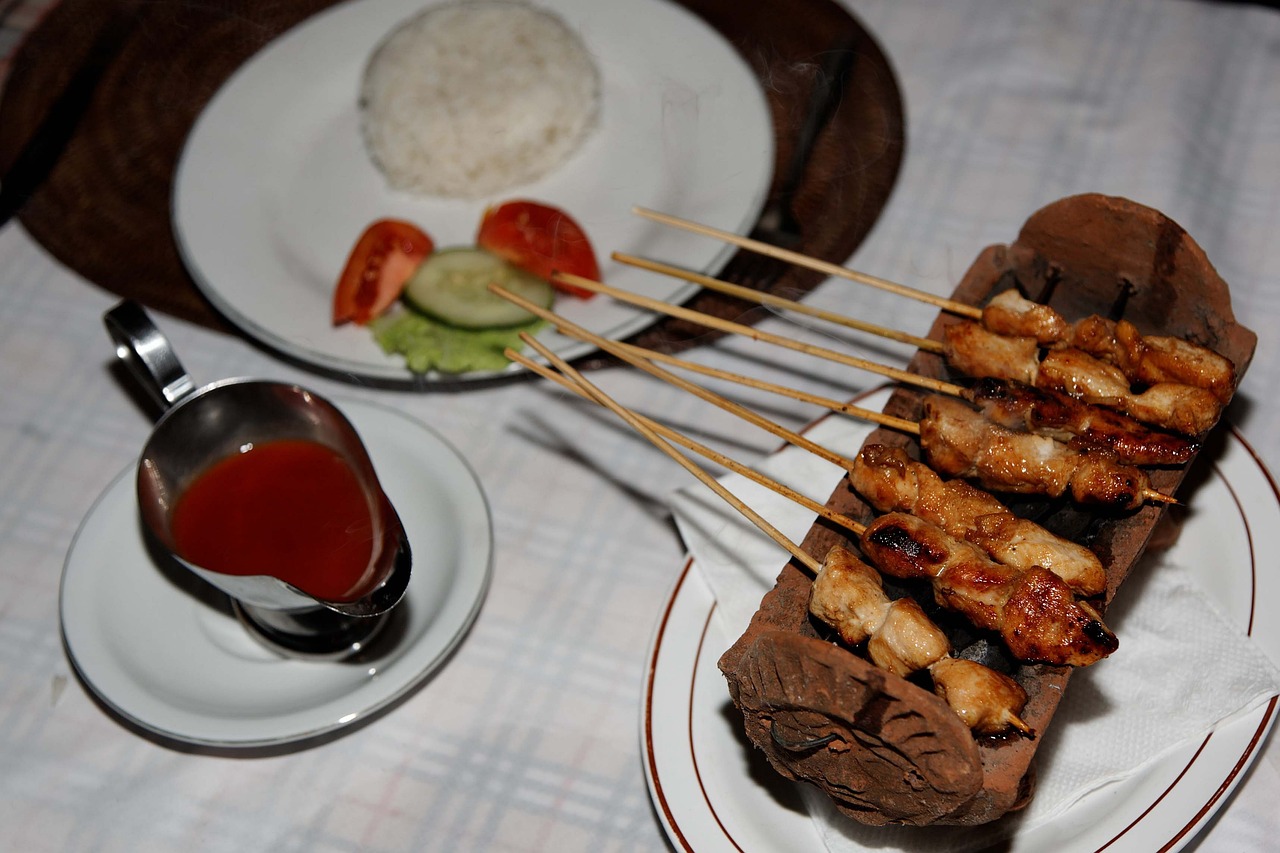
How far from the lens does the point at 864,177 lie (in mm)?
3004

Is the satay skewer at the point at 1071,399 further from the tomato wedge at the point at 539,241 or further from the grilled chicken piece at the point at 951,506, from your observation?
the tomato wedge at the point at 539,241

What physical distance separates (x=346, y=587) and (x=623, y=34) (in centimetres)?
207

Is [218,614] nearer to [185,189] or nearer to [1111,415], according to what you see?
[185,189]

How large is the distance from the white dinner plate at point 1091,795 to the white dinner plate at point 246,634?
1.46 ft

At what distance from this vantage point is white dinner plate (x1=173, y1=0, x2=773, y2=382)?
2.78 metres

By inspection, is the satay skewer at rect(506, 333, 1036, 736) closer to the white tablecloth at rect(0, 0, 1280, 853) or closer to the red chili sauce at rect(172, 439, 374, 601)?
the white tablecloth at rect(0, 0, 1280, 853)

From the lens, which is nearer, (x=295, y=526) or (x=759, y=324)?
(x=295, y=526)

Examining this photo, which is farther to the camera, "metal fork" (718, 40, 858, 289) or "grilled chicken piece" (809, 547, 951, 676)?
"metal fork" (718, 40, 858, 289)

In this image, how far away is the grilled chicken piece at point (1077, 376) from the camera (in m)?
1.84

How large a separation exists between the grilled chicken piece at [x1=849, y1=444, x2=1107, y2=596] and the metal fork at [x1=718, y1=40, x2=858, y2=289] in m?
1.06

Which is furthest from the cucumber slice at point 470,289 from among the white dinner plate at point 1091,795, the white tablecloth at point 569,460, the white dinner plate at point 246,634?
the white dinner plate at point 1091,795

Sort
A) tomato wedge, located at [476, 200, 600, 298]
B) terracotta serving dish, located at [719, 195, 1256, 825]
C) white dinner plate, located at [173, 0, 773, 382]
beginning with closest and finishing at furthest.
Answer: terracotta serving dish, located at [719, 195, 1256, 825] < white dinner plate, located at [173, 0, 773, 382] < tomato wedge, located at [476, 200, 600, 298]

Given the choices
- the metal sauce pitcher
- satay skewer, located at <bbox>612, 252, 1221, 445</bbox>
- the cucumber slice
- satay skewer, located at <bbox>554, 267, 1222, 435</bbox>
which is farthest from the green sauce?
satay skewer, located at <bbox>612, 252, 1221, 445</bbox>

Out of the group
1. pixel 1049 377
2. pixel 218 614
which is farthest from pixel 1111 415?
→ pixel 218 614
